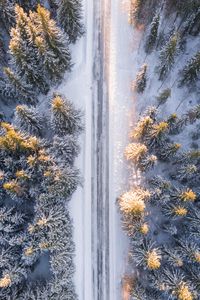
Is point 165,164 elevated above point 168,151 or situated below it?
above

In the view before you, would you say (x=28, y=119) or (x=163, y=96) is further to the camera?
(x=163, y=96)

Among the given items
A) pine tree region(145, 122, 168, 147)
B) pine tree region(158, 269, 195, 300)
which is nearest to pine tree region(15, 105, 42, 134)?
pine tree region(145, 122, 168, 147)

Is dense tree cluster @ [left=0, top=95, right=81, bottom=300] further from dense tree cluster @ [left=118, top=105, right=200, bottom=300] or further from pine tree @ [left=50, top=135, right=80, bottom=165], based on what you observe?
dense tree cluster @ [left=118, top=105, right=200, bottom=300]

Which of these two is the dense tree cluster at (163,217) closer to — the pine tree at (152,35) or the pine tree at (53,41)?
the pine tree at (152,35)

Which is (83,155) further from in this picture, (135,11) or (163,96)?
(135,11)

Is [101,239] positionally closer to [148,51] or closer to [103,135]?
[103,135]

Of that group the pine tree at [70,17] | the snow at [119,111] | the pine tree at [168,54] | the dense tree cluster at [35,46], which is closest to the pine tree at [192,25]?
the pine tree at [168,54]

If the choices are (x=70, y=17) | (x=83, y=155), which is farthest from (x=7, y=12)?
(x=83, y=155)
